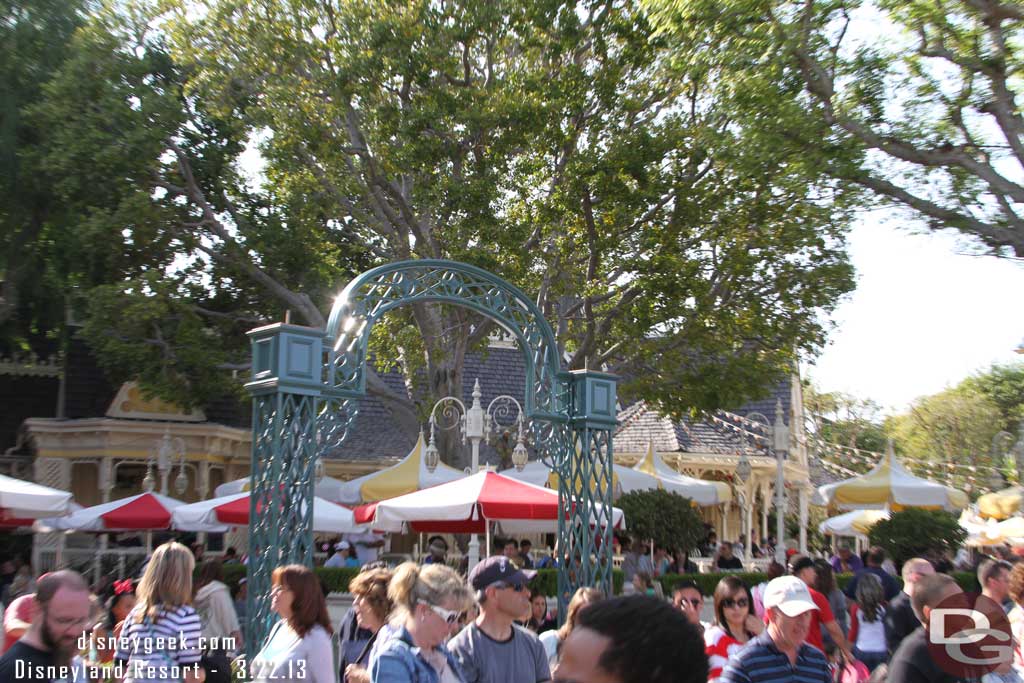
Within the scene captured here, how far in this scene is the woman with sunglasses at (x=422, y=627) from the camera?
15.4 ft

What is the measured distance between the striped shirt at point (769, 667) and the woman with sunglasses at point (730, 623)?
1.75 metres

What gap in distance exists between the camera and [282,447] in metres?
8.69

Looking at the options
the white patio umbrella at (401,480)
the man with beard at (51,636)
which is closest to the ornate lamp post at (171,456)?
the white patio umbrella at (401,480)

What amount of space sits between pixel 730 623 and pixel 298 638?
2.80 m

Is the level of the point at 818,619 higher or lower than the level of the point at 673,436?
lower

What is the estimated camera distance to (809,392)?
4991 centimetres

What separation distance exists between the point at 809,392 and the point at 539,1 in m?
36.3

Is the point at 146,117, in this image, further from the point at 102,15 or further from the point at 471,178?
the point at 471,178

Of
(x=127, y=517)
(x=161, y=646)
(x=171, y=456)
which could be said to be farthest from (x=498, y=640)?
(x=171, y=456)

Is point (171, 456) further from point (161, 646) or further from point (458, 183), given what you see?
point (161, 646)

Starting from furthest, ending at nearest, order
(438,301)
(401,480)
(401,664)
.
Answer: (401,480) < (438,301) < (401,664)

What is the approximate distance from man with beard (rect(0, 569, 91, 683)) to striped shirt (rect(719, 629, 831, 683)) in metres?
2.81

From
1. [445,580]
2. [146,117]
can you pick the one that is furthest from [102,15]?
[445,580]

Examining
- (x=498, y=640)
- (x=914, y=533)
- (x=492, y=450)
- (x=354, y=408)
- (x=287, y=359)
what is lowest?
(x=914, y=533)
